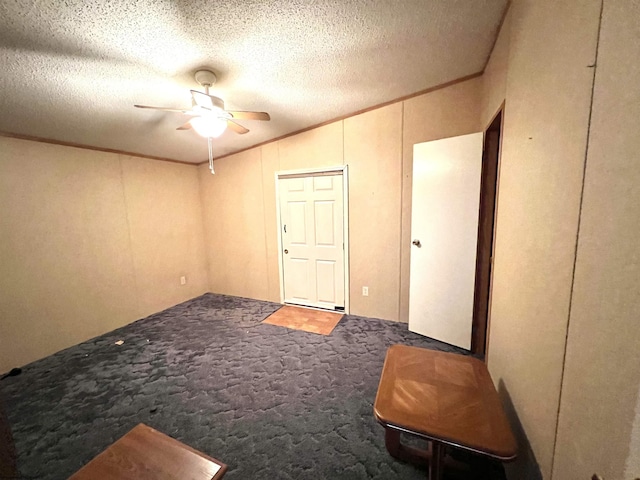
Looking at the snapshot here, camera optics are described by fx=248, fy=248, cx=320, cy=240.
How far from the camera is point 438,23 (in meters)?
1.57

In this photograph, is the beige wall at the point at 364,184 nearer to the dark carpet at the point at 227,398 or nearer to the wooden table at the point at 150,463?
the dark carpet at the point at 227,398

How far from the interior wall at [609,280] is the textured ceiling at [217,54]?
125cm

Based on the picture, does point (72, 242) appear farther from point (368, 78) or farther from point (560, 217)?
point (560, 217)

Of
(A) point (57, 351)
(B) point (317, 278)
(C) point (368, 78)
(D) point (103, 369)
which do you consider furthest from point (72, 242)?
(C) point (368, 78)

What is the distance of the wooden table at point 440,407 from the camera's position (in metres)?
0.98

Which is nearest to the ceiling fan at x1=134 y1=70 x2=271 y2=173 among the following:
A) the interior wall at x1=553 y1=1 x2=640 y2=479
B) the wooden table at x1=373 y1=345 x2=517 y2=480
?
the interior wall at x1=553 y1=1 x2=640 y2=479

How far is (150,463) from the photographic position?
97 centimetres

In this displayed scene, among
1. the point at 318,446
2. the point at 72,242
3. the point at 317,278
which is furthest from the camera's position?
the point at 317,278

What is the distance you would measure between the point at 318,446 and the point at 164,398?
127 cm

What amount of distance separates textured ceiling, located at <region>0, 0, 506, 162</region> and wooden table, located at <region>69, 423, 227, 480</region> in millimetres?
→ 2000

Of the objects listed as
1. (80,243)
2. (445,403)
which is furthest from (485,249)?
(80,243)

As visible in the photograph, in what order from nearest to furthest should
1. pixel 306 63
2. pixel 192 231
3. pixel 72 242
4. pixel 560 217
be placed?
pixel 560 217 → pixel 306 63 → pixel 72 242 → pixel 192 231

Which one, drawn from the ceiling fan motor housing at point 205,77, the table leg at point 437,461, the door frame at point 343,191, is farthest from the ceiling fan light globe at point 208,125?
the table leg at point 437,461

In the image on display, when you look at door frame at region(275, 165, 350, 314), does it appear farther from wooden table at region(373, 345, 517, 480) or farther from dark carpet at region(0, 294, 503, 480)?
wooden table at region(373, 345, 517, 480)
